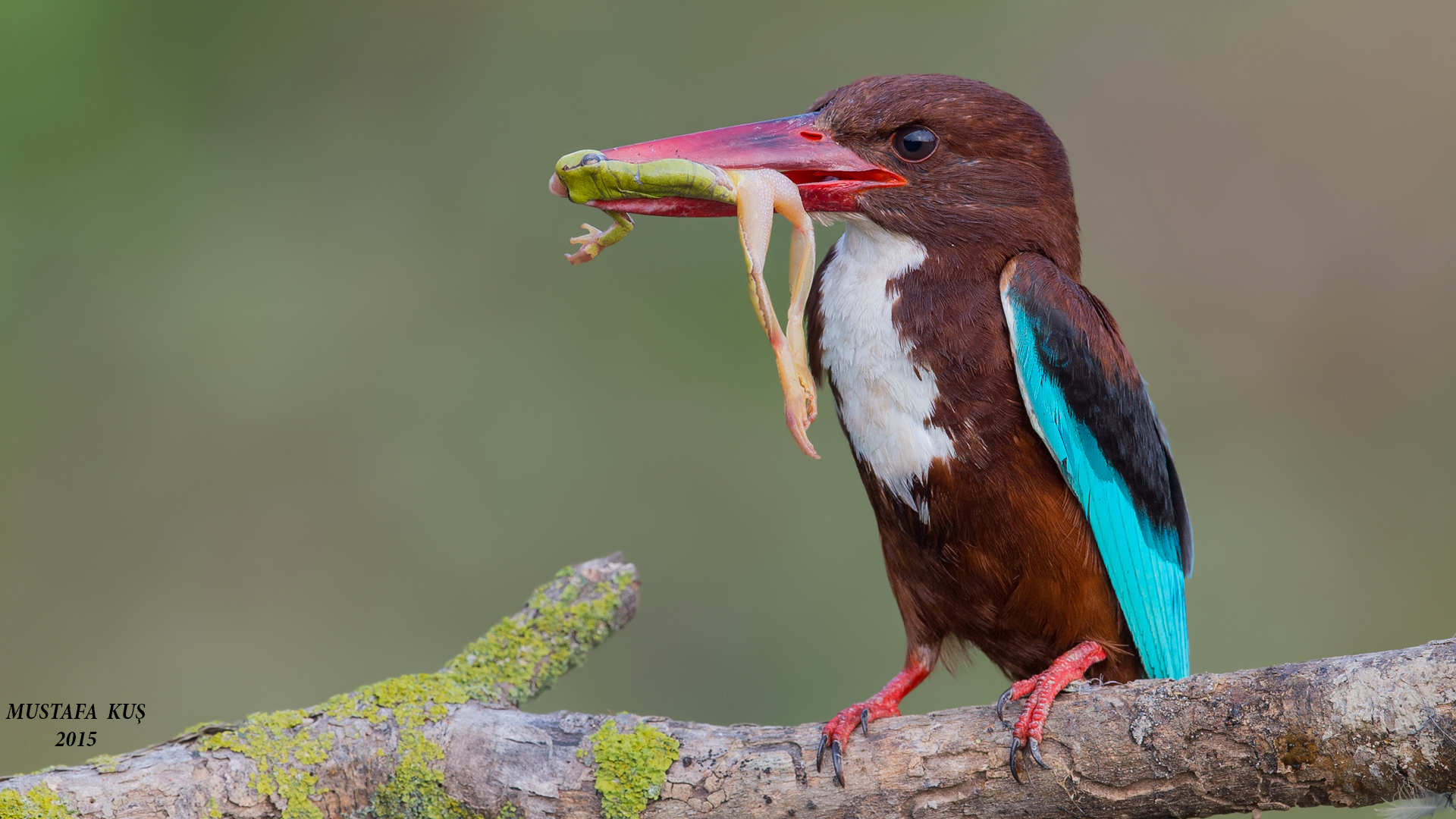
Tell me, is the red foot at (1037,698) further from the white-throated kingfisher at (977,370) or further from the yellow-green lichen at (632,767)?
the yellow-green lichen at (632,767)

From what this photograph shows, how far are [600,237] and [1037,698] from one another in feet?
3.77

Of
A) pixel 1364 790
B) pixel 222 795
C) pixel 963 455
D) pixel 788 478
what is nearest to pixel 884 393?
pixel 963 455

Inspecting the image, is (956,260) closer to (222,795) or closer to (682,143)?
(682,143)

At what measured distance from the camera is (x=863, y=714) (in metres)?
2.16

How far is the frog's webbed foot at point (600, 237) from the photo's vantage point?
7.29 feet

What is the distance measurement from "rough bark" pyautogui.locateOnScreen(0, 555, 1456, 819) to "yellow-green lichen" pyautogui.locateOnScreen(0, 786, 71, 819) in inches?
0.6

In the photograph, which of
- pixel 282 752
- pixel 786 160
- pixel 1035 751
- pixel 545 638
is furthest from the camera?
pixel 545 638

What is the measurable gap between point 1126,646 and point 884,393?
0.75 m

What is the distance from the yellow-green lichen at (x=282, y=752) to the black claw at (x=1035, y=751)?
1276mm

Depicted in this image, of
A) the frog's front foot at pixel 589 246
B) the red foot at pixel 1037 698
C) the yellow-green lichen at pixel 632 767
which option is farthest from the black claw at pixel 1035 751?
the frog's front foot at pixel 589 246

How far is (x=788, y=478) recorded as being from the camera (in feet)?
14.9

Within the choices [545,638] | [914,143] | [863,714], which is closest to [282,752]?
[545,638]

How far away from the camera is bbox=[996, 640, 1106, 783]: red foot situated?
1911 millimetres

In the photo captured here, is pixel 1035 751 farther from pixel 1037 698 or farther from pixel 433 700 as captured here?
pixel 433 700
